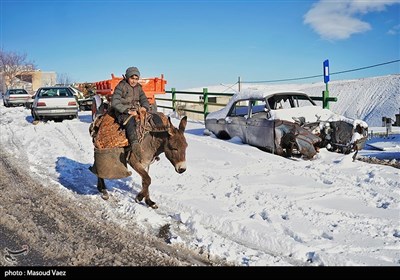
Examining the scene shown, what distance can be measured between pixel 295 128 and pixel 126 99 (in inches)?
172

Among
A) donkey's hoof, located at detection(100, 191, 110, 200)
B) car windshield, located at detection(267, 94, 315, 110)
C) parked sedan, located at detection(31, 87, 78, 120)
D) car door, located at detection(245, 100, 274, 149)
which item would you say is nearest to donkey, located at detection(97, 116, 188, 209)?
donkey's hoof, located at detection(100, 191, 110, 200)

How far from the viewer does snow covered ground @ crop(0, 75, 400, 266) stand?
13.1ft

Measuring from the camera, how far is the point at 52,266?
360cm

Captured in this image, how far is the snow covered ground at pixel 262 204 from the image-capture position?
13.1 feet

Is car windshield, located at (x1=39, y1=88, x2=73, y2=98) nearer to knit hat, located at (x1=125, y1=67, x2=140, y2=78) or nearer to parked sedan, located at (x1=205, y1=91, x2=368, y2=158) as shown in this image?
parked sedan, located at (x1=205, y1=91, x2=368, y2=158)

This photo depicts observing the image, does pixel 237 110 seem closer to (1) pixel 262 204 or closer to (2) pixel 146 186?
(1) pixel 262 204

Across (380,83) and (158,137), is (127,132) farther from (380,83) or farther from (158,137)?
(380,83)

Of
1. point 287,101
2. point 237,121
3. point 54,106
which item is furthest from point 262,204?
point 54,106

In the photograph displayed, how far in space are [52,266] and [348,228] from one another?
11.6ft

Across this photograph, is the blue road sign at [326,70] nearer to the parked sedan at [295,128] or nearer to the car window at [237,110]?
the parked sedan at [295,128]

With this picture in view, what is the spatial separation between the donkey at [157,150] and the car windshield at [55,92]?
41.8 ft

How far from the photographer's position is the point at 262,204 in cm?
548
